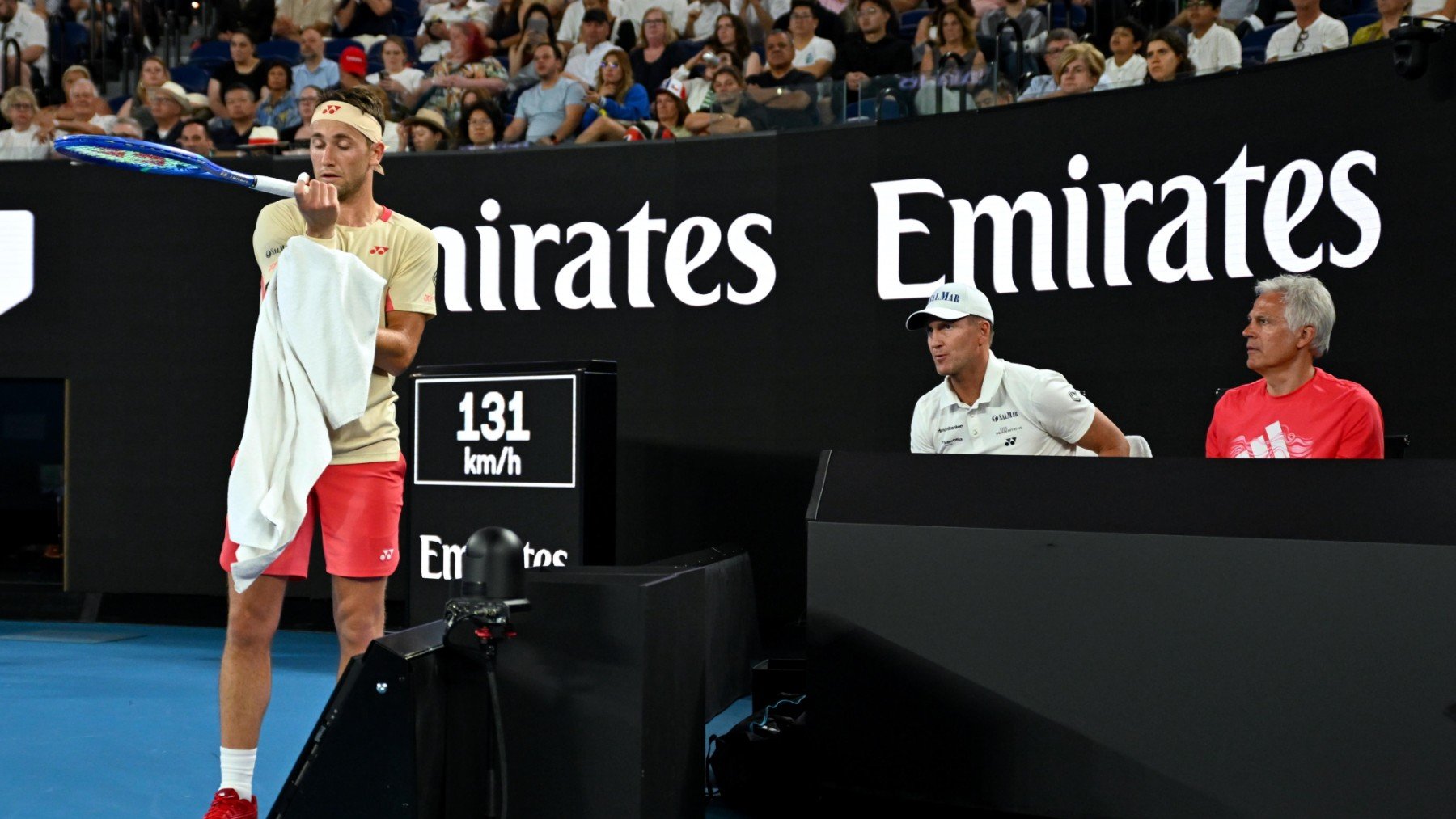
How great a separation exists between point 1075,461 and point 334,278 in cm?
144

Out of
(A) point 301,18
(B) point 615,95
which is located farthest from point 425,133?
(A) point 301,18

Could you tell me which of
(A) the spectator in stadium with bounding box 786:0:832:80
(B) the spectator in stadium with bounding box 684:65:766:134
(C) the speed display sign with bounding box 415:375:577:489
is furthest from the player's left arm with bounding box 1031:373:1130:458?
(A) the spectator in stadium with bounding box 786:0:832:80

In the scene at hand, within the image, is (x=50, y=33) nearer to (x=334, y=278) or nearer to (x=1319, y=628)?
(x=334, y=278)

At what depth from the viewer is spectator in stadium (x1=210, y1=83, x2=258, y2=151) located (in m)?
7.19

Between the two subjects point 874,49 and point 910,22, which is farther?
point 910,22

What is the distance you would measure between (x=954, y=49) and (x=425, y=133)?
103 inches

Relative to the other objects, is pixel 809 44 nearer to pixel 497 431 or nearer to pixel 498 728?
pixel 497 431

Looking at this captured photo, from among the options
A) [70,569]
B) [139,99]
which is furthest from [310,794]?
[139,99]

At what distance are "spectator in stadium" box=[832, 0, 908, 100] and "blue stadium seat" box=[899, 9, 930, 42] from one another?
256 millimetres

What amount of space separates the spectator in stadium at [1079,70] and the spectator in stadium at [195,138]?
14.2 feet

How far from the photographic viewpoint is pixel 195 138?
6820 mm

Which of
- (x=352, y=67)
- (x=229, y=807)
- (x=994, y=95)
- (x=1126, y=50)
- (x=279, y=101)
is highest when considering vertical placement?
(x=352, y=67)

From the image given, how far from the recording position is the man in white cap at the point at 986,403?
367 cm

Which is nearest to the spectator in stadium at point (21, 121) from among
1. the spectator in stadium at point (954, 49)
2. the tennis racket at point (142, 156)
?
the spectator in stadium at point (954, 49)
